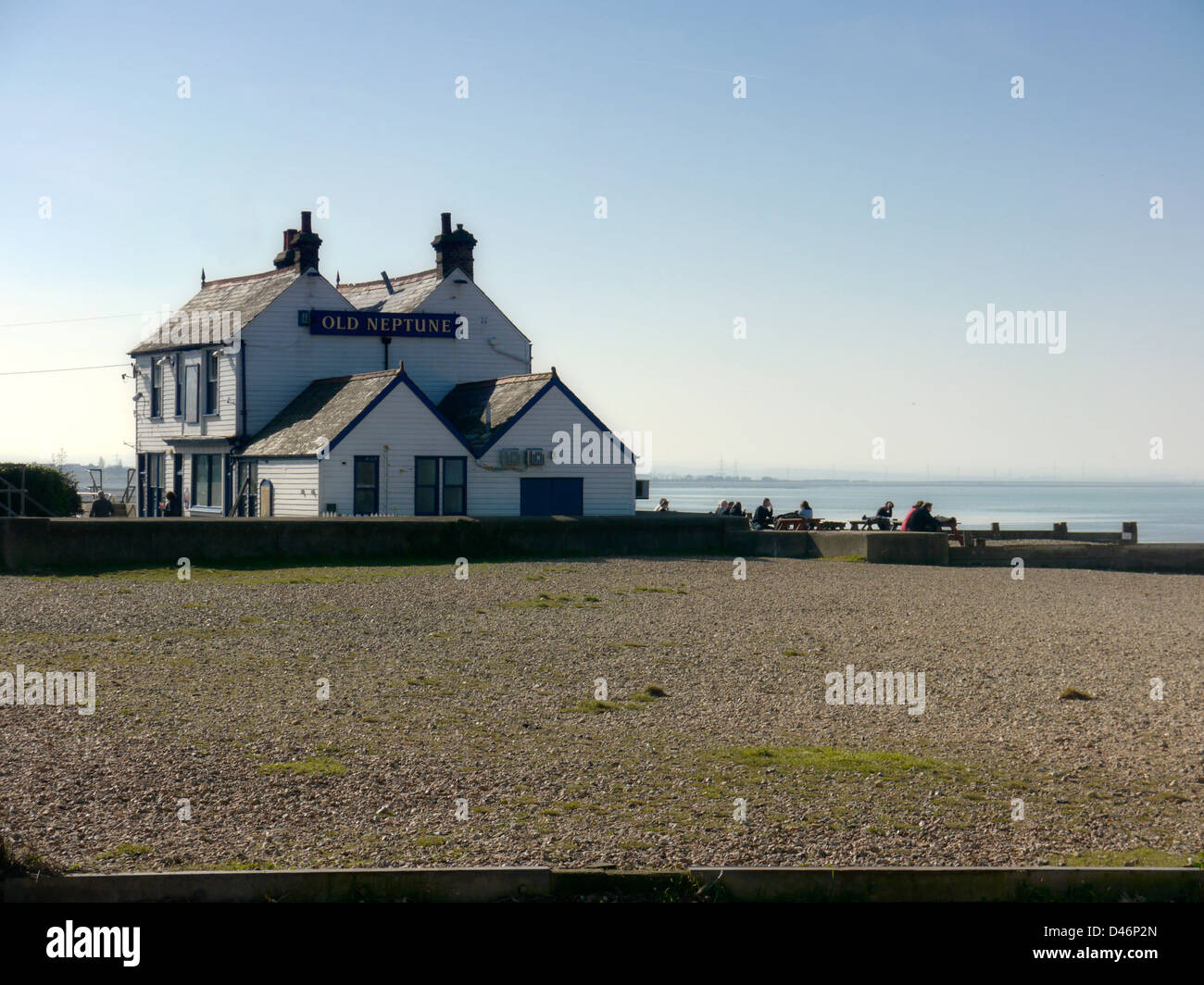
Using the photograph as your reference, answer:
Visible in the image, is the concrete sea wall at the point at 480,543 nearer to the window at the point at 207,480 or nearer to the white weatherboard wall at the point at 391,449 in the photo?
the white weatherboard wall at the point at 391,449

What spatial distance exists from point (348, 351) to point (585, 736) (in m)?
32.3

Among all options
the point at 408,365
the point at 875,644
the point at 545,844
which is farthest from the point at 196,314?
the point at 545,844

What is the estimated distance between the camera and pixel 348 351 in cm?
4122

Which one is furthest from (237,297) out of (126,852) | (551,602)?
(126,852)

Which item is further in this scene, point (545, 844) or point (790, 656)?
point (790, 656)

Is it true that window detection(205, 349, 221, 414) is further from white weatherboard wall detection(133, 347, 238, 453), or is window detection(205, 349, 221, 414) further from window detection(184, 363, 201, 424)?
window detection(184, 363, 201, 424)

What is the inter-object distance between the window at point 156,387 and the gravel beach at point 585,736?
25.7 meters

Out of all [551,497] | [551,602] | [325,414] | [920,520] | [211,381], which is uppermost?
[211,381]

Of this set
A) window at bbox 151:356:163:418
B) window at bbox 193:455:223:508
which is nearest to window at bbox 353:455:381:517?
window at bbox 193:455:223:508

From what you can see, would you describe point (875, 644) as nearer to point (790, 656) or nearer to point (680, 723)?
point (790, 656)

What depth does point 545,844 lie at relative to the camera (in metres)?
7.71

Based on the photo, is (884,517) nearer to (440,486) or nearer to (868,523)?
(868,523)
